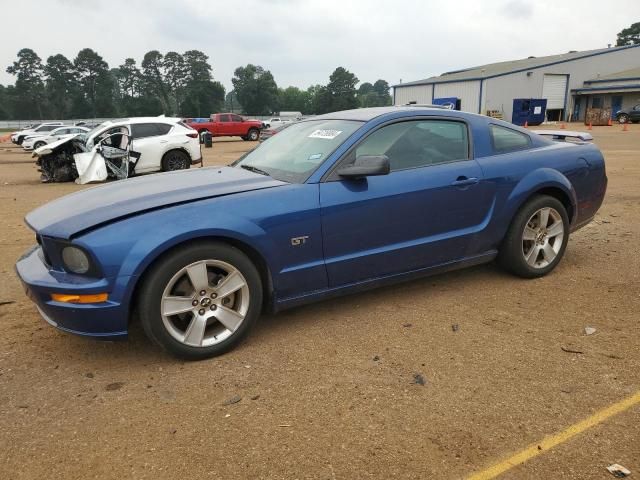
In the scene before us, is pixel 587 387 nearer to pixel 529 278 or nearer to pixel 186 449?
pixel 529 278

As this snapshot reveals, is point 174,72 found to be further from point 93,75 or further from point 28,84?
point 28,84

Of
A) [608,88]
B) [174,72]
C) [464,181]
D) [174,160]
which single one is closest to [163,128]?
[174,160]

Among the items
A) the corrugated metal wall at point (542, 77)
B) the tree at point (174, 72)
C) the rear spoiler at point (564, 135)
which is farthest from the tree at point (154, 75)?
the rear spoiler at point (564, 135)

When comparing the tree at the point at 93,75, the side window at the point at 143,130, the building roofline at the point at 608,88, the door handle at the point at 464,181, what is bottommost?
the door handle at the point at 464,181

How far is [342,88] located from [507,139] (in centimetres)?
9442

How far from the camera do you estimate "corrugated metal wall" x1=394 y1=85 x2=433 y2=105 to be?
50656mm

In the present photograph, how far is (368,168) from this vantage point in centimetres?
333

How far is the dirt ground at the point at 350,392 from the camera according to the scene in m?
2.23

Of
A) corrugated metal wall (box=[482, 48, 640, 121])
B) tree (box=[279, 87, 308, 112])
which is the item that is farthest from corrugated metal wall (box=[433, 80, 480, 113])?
tree (box=[279, 87, 308, 112])

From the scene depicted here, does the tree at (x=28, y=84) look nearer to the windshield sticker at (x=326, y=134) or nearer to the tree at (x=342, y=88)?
the tree at (x=342, y=88)

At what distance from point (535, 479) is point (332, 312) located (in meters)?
1.96

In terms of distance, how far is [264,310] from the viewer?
348 cm

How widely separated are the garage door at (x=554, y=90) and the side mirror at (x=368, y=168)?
163 ft

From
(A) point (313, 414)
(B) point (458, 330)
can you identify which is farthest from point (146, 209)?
(B) point (458, 330)
